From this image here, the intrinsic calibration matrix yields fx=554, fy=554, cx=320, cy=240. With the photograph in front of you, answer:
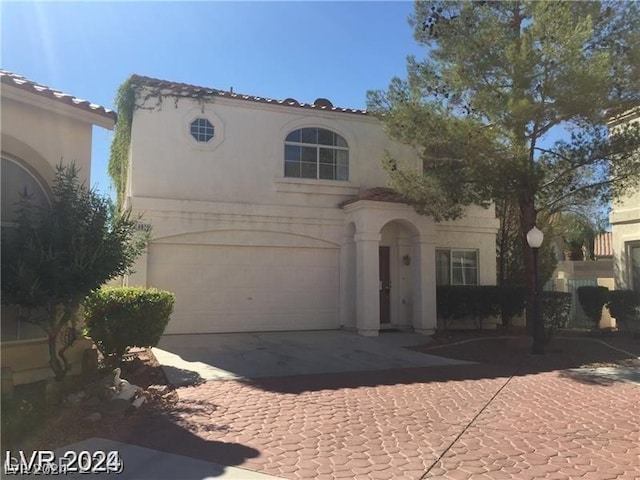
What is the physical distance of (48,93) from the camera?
7.57 meters

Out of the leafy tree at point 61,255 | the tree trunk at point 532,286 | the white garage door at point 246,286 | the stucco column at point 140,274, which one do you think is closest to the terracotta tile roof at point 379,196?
the white garage door at point 246,286

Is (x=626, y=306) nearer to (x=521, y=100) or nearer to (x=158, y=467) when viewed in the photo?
(x=521, y=100)

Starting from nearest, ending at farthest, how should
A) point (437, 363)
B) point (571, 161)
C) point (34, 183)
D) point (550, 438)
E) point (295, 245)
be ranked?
point (550, 438) < point (34, 183) < point (437, 363) < point (571, 161) < point (295, 245)

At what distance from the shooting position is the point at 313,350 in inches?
473

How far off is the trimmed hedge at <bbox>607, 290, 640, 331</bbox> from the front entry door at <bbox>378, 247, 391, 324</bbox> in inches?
242

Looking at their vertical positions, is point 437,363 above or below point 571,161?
below

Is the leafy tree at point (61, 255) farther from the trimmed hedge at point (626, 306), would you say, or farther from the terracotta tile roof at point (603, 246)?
the terracotta tile roof at point (603, 246)

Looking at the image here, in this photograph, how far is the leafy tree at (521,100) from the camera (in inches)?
439

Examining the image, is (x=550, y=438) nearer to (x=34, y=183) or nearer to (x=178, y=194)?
(x=34, y=183)

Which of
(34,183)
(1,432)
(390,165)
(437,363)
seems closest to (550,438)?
(437,363)

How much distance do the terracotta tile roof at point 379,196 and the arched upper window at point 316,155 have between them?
40.8 inches

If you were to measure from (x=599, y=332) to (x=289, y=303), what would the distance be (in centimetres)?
857

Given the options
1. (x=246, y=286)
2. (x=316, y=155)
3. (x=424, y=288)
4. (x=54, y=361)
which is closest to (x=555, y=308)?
(x=424, y=288)

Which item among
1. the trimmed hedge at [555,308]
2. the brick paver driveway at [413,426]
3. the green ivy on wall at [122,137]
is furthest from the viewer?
the trimmed hedge at [555,308]
